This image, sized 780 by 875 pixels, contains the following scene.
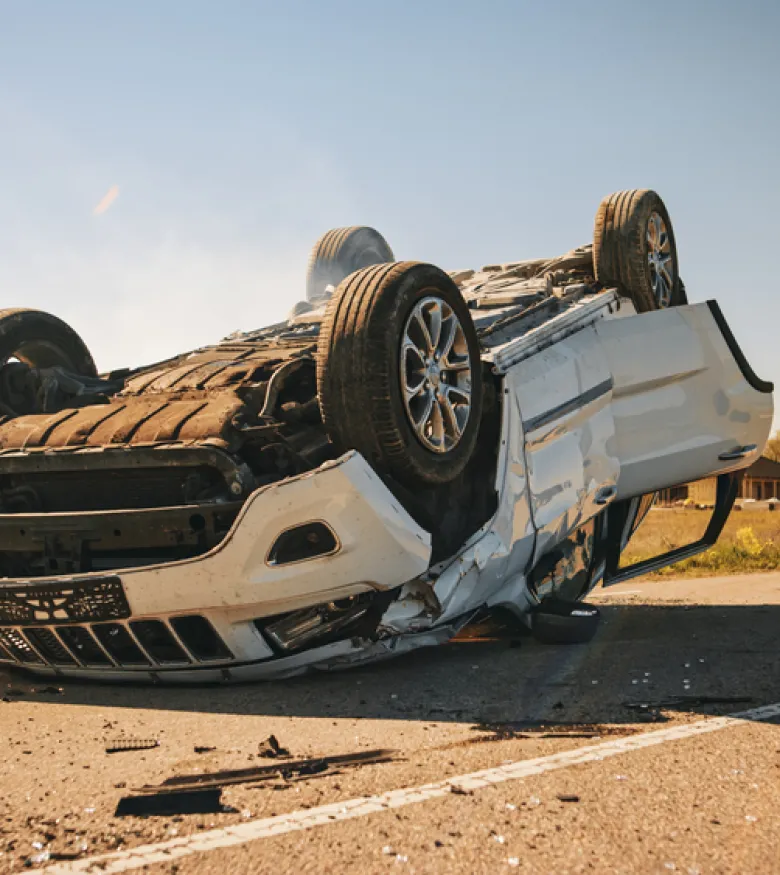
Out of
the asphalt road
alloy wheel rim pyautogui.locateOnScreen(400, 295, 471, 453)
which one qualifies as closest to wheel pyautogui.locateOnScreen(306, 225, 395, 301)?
alloy wheel rim pyautogui.locateOnScreen(400, 295, 471, 453)

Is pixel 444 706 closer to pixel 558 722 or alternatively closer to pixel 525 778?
pixel 558 722

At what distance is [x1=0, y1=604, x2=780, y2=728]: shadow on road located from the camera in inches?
165

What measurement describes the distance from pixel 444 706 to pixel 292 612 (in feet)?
2.68

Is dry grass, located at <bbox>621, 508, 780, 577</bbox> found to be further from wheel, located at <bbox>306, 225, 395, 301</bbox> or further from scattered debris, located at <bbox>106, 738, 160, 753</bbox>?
scattered debris, located at <bbox>106, 738, 160, 753</bbox>

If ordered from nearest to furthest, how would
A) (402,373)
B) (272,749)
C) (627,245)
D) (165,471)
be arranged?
1. (272,749)
2. (402,373)
3. (165,471)
4. (627,245)

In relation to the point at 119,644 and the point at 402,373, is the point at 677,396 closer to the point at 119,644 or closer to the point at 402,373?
the point at 402,373

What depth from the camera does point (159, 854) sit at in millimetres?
2502

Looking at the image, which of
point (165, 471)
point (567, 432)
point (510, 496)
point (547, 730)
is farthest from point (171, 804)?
point (567, 432)

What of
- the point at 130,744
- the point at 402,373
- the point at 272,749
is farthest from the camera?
the point at 402,373

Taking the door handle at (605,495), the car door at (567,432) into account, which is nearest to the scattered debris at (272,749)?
the car door at (567,432)

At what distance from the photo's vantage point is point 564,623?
5.68m

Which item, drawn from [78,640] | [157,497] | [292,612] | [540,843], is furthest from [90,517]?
[540,843]

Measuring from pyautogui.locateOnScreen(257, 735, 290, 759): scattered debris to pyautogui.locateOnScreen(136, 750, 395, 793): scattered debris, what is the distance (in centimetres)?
12

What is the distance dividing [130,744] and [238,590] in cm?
87
